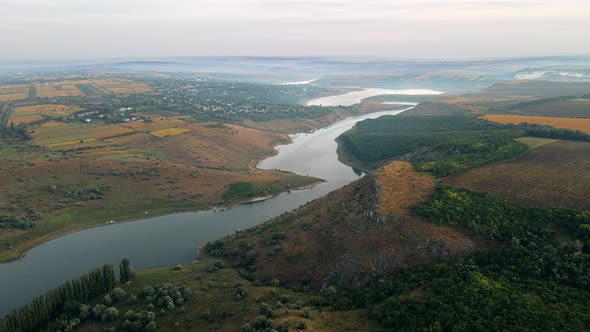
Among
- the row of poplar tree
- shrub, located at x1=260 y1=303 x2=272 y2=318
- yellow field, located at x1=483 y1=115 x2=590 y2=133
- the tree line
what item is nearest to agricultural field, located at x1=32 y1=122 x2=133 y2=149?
the tree line

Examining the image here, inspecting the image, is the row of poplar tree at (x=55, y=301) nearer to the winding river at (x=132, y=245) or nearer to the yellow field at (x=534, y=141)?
the winding river at (x=132, y=245)

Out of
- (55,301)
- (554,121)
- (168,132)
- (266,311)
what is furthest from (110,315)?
(554,121)

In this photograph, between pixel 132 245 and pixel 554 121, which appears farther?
pixel 554 121

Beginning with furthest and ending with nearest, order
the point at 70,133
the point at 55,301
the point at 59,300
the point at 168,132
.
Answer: the point at 168,132 → the point at 70,133 → the point at 59,300 → the point at 55,301

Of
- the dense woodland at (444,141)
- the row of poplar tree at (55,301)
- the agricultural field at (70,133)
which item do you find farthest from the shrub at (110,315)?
the agricultural field at (70,133)

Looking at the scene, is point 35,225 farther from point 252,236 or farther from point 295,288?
point 295,288

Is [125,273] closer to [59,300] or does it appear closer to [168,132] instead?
[59,300]
